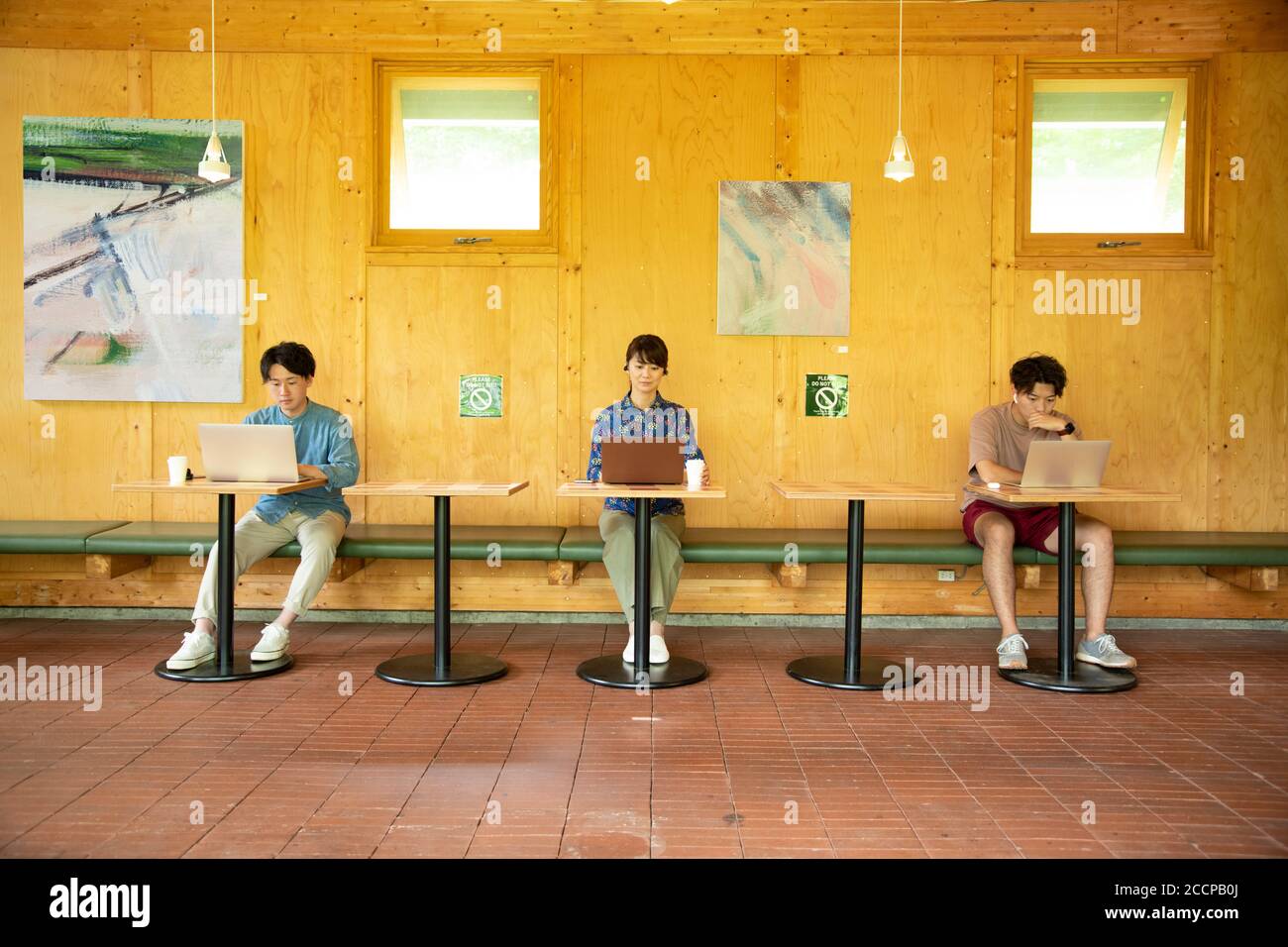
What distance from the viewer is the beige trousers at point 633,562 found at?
13.9 ft

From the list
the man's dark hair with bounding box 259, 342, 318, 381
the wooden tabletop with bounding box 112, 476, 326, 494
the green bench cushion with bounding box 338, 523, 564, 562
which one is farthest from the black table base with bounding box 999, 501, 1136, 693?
the man's dark hair with bounding box 259, 342, 318, 381

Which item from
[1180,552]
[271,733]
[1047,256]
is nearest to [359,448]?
[271,733]

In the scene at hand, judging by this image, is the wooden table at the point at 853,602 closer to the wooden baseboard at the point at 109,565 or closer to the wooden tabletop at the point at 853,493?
the wooden tabletop at the point at 853,493

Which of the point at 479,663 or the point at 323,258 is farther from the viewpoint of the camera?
the point at 323,258

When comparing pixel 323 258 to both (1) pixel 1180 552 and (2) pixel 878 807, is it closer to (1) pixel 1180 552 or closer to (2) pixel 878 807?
(2) pixel 878 807

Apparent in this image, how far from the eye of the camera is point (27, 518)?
5191 mm

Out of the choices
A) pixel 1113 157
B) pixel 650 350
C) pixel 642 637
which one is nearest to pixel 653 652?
pixel 642 637

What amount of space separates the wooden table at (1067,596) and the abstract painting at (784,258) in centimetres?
147

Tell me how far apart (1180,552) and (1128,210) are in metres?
1.88

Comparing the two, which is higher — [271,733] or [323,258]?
[323,258]

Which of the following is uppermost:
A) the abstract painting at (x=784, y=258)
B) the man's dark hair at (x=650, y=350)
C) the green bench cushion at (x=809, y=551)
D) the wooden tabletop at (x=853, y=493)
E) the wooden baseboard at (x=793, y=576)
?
the abstract painting at (x=784, y=258)

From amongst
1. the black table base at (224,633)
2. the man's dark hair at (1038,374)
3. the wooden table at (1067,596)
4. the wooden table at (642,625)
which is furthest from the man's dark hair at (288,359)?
the man's dark hair at (1038,374)

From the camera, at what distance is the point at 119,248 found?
510cm

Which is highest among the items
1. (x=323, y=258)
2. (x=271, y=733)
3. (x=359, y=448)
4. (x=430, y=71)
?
(x=430, y=71)
